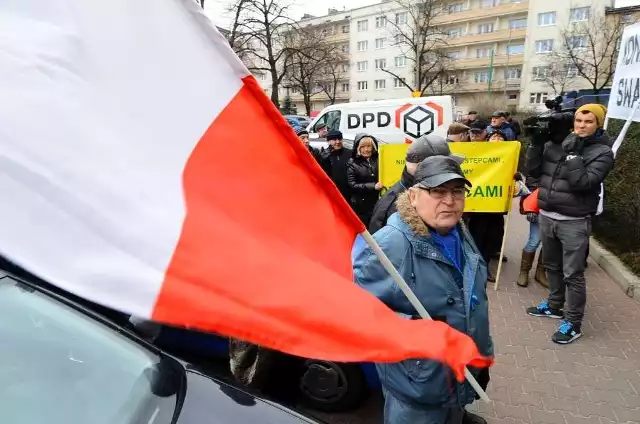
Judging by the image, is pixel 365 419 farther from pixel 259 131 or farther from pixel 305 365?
pixel 259 131

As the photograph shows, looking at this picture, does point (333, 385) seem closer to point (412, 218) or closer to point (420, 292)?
point (420, 292)

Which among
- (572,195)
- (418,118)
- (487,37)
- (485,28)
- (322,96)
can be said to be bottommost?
(322,96)

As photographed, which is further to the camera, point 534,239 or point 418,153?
point 534,239

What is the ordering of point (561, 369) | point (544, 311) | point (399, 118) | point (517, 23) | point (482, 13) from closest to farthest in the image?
point (561, 369) → point (544, 311) → point (399, 118) → point (517, 23) → point (482, 13)

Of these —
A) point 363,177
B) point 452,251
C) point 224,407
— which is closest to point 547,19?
point 363,177

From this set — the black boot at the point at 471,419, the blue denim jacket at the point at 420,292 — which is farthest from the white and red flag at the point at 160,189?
the black boot at the point at 471,419

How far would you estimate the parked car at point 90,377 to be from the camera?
5.28 ft

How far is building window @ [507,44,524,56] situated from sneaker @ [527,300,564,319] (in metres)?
59.4

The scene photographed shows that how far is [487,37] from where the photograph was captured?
57.5m

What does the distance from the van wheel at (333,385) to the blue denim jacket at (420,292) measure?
1158mm

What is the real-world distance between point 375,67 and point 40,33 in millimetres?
67799

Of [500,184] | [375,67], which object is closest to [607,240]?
[500,184]

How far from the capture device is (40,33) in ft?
3.77

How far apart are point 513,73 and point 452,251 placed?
63309 millimetres
